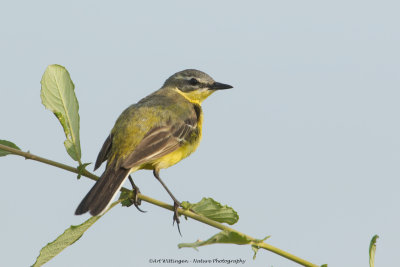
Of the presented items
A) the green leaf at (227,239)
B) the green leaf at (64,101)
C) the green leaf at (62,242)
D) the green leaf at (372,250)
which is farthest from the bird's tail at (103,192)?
the green leaf at (372,250)

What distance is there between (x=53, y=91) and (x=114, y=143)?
199 cm

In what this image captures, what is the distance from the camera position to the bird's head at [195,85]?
880 cm

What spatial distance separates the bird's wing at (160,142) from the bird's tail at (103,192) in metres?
0.21

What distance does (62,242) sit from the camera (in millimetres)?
3219

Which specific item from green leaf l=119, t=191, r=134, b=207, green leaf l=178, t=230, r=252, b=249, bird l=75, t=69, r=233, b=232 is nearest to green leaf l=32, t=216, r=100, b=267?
bird l=75, t=69, r=233, b=232

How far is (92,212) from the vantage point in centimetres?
387

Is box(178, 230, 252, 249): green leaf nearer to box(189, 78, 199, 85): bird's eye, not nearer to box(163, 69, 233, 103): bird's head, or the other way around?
box(163, 69, 233, 103): bird's head

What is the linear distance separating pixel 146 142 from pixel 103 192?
1.52 m

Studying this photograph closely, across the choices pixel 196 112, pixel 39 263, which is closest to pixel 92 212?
pixel 39 263

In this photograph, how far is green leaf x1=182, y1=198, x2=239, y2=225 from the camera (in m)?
3.30

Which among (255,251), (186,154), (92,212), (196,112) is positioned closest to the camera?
(255,251)

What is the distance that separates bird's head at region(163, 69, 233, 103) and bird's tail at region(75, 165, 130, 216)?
366cm

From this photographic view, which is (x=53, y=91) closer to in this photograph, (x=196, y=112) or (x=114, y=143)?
(x=114, y=143)

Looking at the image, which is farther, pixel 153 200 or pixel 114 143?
pixel 114 143
